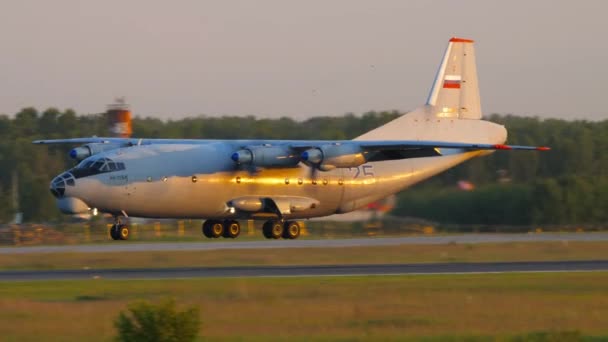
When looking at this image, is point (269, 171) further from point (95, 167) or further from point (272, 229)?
point (95, 167)

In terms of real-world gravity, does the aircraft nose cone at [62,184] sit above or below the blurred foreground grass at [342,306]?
above

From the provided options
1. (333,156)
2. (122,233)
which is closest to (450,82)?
(333,156)

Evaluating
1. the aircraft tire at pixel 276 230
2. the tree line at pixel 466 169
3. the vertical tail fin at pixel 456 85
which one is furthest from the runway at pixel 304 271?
the tree line at pixel 466 169

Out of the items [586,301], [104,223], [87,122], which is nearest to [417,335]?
[586,301]

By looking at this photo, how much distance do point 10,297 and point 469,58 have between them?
21.6 meters

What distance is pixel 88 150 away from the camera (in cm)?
3309

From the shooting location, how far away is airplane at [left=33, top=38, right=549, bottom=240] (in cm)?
3023

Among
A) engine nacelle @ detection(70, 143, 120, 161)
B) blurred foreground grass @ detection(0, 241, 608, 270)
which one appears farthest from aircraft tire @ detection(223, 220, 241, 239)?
engine nacelle @ detection(70, 143, 120, 161)

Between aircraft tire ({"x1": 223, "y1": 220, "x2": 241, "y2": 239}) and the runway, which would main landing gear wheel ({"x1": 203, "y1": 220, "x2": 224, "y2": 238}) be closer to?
aircraft tire ({"x1": 223, "y1": 220, "x2": 241, "y2": 239})

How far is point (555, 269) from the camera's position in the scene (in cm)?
2653

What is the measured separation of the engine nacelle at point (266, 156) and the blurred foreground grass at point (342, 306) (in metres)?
7.89

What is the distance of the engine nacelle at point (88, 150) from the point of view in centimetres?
3281

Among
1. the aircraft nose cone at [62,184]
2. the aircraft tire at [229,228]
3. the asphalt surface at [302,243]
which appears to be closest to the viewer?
the aircraft nose cone at [62,184]

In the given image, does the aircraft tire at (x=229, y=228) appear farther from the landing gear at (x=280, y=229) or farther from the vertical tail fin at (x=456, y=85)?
the vertical tail fin at (x=456, y=85)
